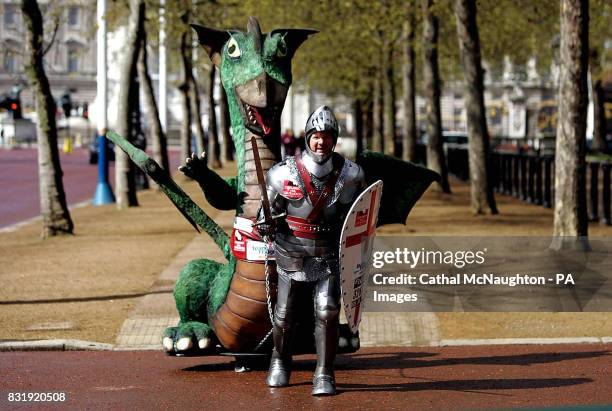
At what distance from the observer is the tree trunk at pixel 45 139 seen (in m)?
20.7

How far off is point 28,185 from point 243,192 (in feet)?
98.5

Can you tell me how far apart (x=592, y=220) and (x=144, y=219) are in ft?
25.1

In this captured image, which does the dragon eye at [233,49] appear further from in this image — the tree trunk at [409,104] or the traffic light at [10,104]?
the traffic light at [10,104]

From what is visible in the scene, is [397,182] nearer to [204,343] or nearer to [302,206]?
[302,206]

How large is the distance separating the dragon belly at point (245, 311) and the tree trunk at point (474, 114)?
16016mm

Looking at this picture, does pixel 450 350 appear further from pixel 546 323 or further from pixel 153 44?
pixel 153 44

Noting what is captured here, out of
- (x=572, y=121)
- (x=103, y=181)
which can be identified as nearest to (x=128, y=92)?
(x=103, y=181)

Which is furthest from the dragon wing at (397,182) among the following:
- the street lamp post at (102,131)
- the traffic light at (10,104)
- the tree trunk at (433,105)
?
the traffic light at (10,104)

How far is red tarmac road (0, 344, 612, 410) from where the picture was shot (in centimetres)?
867

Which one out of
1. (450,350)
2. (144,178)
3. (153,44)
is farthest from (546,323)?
(153,44)

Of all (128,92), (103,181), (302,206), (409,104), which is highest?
(128,92)

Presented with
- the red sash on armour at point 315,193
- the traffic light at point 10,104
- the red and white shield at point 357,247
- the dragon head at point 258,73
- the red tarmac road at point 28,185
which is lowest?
the red tarmac road at point 28,185

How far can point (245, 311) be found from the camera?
9.44 meters

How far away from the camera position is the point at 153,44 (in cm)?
4178
